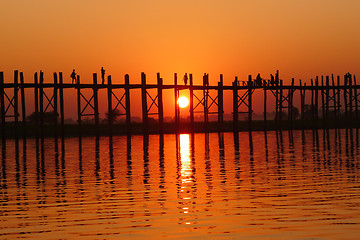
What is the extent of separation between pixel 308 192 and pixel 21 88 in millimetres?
35164

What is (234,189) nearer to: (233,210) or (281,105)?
(233,210)

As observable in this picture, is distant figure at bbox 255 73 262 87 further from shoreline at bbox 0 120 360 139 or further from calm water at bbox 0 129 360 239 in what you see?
calm water at bbox 0 129 360 239

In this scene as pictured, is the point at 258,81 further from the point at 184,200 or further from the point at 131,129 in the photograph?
the point at 184,200

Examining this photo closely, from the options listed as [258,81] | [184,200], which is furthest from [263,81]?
[184,200]

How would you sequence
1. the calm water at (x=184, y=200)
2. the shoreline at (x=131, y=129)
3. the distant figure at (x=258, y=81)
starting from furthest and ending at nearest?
the distant figure at (x=258, y=81) → the shoreline at (x=131, y=129) → the calm water at (x=184, y=200)

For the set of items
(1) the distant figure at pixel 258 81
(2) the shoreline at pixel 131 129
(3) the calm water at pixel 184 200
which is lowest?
(3) the calm water at pixel 184 200

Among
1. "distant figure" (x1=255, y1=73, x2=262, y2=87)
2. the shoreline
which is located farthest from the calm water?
"distant figure" (x1=255, y1=73, x2=262, y2=87)

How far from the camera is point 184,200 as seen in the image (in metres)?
14.1

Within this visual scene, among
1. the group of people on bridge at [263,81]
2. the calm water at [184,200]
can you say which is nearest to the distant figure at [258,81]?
the group of people on bridge at [263,81]

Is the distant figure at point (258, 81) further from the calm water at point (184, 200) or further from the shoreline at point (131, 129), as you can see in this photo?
the calm water at point (184, 200)

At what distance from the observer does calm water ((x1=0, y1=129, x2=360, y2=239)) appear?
1077 centimetres

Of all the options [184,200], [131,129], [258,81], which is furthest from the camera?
[131,129]

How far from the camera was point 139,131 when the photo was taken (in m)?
59.9

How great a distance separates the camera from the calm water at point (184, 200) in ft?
35.3
